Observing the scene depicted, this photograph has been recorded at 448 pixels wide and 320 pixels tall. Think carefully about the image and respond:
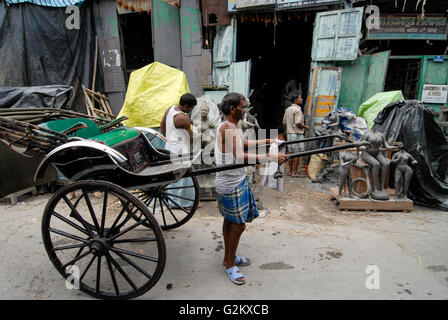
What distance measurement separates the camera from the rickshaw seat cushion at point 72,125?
2523mm

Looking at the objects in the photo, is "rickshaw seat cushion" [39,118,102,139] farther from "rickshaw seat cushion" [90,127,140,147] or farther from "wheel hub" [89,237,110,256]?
"wheel hub" [89,237,110,256]

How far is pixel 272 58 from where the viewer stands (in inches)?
448

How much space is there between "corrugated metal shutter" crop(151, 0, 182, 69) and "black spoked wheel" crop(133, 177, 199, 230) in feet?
13.0

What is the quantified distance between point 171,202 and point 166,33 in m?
4.75

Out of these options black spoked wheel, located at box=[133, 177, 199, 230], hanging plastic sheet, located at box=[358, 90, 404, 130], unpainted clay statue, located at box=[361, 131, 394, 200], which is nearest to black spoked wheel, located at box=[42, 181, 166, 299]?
black spoked wheel, located at box=[133, 177, 199, 230]

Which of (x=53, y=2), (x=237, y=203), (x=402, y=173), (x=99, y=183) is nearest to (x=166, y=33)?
(x=53, y=2)

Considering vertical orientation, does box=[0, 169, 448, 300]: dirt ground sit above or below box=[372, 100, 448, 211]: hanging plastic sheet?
below

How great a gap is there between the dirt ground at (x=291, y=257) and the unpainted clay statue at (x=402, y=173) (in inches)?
14.6

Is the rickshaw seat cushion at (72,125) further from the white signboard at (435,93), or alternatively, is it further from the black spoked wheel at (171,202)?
the white signboard at (435,93)

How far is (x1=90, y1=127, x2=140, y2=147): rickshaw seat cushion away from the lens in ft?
8.12

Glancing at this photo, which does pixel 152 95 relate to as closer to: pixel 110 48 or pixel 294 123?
pixel 110 48

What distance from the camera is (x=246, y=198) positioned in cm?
236

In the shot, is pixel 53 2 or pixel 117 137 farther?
pixel 53 2

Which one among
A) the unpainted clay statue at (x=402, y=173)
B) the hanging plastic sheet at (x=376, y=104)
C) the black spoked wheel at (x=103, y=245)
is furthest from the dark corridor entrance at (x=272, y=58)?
the black spoked wheel at (x=103, y=245)
